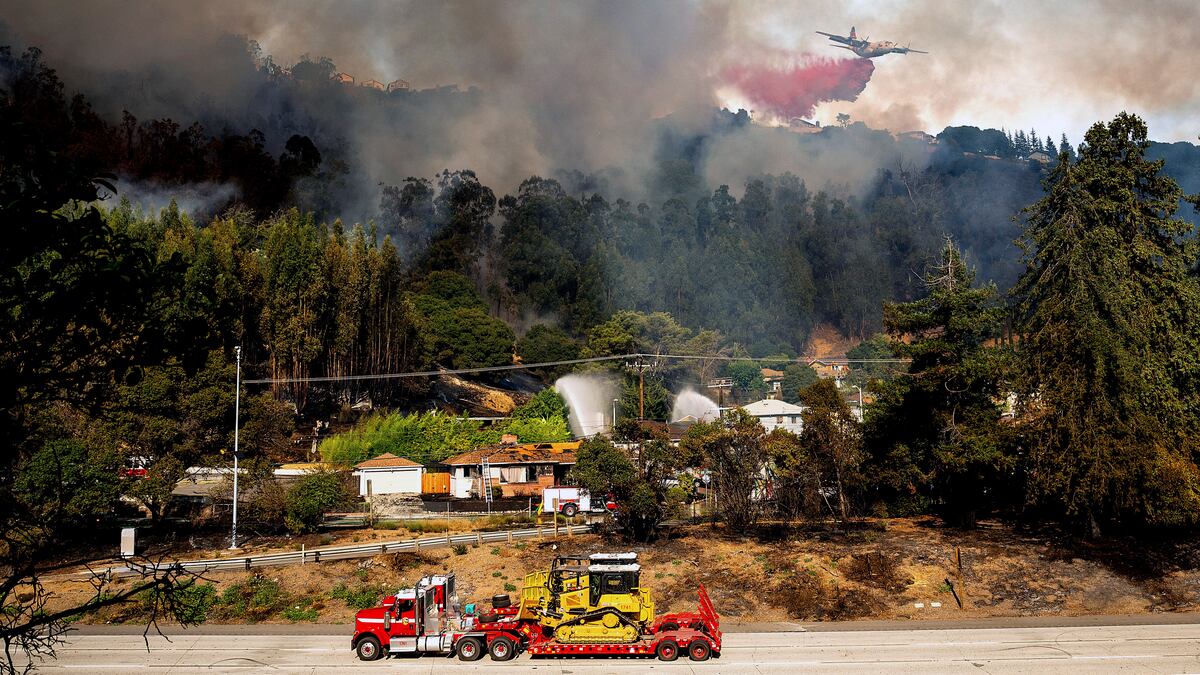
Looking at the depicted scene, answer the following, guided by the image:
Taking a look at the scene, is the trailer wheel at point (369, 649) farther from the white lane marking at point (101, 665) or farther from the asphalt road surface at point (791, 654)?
the white lane marking at point (101, 665)

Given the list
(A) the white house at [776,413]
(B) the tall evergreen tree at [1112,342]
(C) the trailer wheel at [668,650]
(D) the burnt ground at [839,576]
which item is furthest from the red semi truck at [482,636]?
(A) the white house at [776,413]

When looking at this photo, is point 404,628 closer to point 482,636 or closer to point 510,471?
point 482,636

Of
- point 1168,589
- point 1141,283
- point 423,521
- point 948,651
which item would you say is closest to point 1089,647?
point 948,651

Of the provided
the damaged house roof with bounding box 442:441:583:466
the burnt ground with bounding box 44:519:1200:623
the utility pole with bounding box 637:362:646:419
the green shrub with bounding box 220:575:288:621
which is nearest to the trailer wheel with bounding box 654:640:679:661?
the burnt ground with bounding box 44:519:1200:623

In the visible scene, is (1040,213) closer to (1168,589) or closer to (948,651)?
(1168,589)

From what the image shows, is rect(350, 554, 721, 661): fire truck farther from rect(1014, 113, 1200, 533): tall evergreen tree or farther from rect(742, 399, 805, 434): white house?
rect(742, 399, 805, 434): white house

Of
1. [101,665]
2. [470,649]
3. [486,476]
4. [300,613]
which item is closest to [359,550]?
[300,613]
